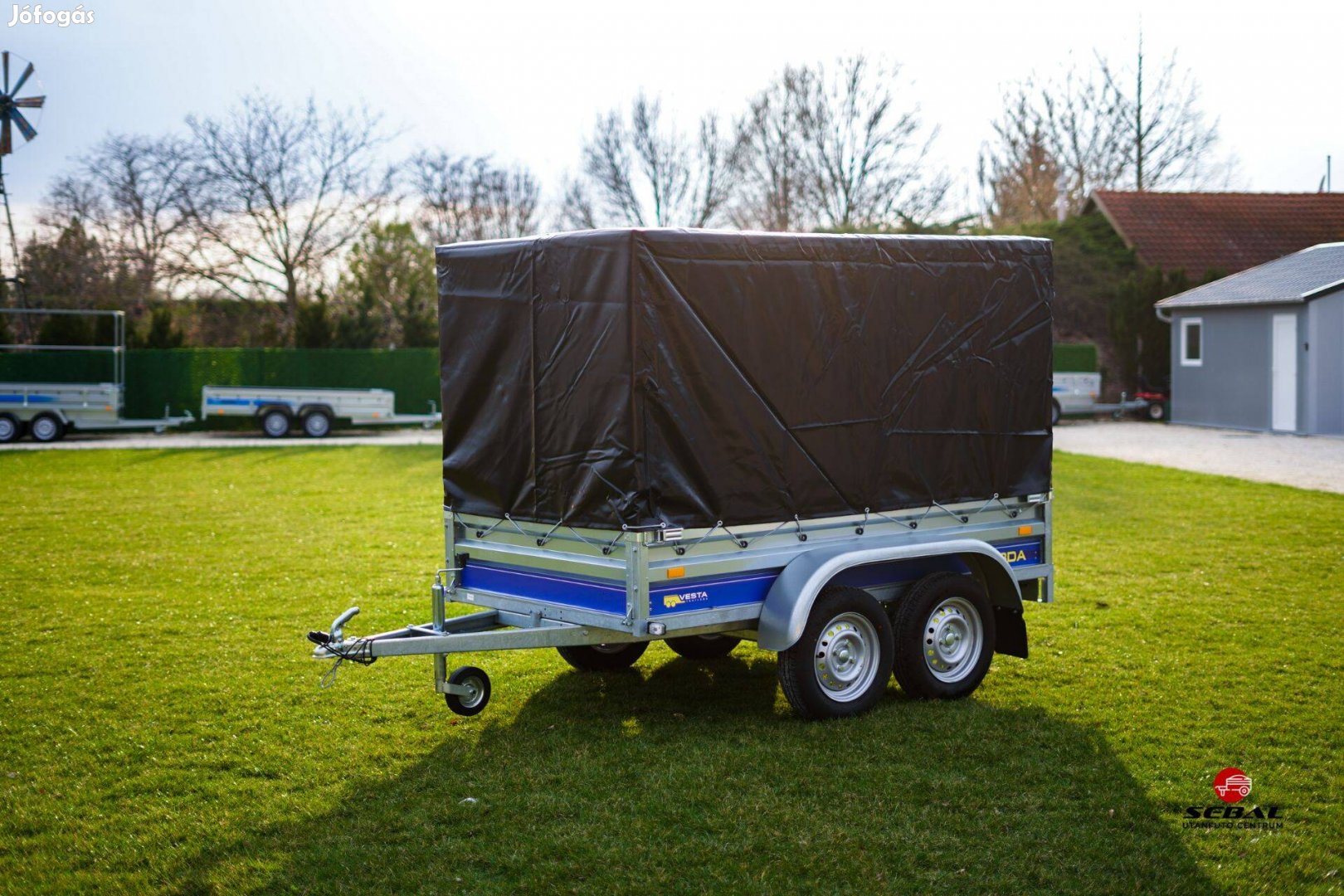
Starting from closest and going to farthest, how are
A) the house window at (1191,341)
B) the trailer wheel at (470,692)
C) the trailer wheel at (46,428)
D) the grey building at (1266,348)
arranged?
the trailer wheel at (470,692), the grey building at (1266,348), the trailer wheel at (46,428), the house window at (1191,341)

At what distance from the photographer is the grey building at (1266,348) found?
25453mm

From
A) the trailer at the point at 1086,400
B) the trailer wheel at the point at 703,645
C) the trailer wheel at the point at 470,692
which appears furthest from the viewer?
the trailer at the point at 1086,400

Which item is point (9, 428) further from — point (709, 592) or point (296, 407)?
point (709, 592)

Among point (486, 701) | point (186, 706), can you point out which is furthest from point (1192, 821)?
point (186, 706)

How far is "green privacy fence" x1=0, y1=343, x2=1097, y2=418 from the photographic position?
3172cm

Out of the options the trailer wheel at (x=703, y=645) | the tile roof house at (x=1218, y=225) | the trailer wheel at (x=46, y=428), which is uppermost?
the tile roof house at (x=1218, y=225)

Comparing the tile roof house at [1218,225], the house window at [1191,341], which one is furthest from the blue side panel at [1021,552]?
the tile roof house at [1218,225]

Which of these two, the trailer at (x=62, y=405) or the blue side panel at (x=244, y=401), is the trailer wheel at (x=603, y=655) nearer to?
the trailer at (x=62, y=405)

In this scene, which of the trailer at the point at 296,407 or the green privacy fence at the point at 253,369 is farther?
the green privacy fence at the point at 253,369

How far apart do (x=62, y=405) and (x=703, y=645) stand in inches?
989

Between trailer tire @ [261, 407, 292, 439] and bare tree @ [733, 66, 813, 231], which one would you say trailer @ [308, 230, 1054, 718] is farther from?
bare tree @ [733, 66, 813, 231]

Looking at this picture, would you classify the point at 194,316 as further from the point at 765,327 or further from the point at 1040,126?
the point at 765,327

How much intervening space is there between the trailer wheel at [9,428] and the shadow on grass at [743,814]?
25197mm

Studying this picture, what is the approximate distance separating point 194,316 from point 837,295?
3827cm
